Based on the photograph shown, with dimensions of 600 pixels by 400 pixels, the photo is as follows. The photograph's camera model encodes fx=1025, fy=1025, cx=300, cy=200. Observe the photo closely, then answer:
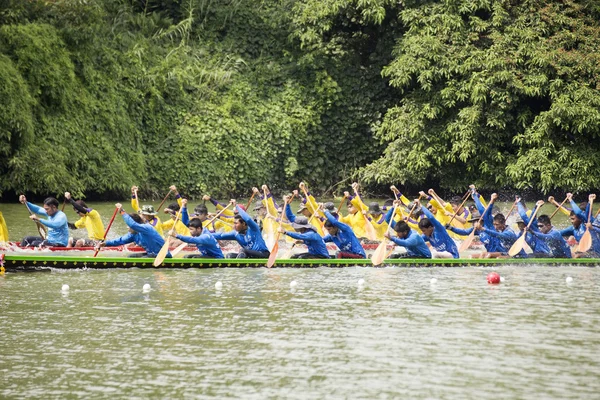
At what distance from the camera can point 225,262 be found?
16891 mm

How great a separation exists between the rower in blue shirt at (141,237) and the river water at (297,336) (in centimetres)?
53

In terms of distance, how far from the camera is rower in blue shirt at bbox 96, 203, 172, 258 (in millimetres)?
16281

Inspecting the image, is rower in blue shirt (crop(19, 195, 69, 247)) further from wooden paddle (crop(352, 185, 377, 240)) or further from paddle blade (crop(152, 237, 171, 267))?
wooden paddle (crop(352, 185, 377, 240))

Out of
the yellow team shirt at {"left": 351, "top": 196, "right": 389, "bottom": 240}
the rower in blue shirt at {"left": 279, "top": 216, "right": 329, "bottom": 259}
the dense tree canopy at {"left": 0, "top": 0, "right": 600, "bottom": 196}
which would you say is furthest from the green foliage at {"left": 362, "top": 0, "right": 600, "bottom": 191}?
the rower in blue shirt at {"left": 279, "top": 216, "right": 329, "bottom": 259}

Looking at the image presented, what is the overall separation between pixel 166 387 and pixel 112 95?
21.2 meters

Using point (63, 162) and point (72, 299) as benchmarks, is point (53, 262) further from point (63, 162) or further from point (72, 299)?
point (63, 162)

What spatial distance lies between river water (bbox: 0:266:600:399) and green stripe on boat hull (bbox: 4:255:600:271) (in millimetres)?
260

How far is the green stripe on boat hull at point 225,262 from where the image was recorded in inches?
639

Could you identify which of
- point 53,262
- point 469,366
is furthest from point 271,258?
point 469,366

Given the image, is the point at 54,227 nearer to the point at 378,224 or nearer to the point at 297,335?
the point at 378,224

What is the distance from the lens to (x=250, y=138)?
108 feet

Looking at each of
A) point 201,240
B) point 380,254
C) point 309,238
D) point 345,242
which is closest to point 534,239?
point 380,254

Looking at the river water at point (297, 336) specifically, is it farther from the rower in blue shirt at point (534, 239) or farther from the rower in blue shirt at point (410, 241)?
the rower in blue shirt at point (534, 239)

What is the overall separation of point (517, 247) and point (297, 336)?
7.21 m
